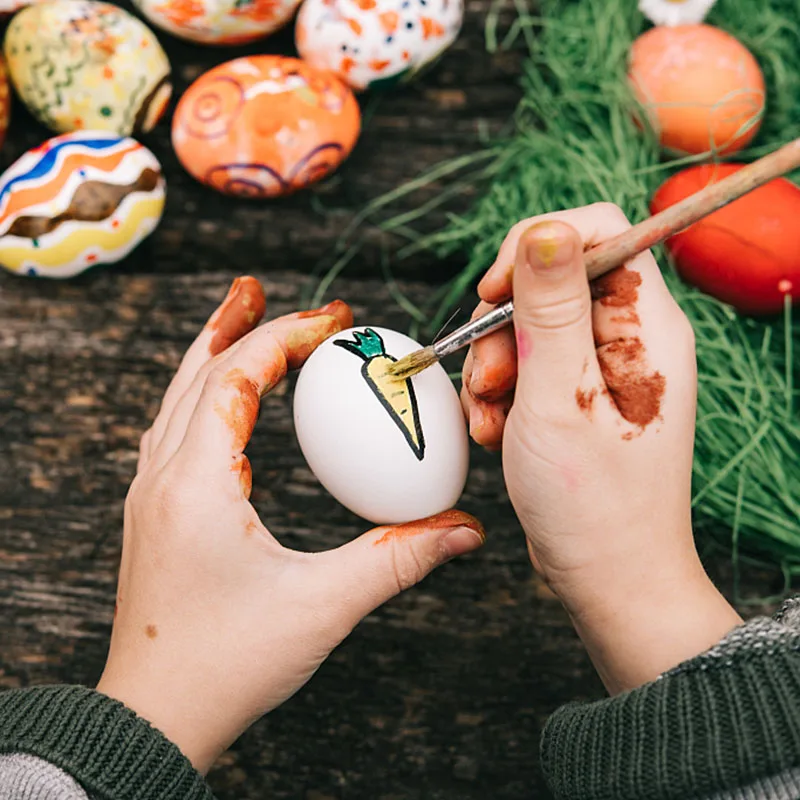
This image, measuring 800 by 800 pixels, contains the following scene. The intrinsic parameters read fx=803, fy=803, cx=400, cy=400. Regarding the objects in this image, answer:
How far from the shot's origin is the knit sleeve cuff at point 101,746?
636 mm

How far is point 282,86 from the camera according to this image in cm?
95

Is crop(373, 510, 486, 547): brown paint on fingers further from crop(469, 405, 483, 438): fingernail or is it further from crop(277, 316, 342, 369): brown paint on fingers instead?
crop(277, 316, 342, 369): brown paint on fingers

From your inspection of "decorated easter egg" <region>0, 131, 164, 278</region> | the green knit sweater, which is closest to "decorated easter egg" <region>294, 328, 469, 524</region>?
the green knit sweater

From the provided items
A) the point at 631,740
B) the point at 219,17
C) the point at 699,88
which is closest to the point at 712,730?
the point at 631,740

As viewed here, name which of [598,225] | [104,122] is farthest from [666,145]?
[104,122]

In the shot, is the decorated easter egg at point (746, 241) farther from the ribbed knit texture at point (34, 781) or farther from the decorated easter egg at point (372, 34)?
the ribbed knit texture at point (34, 781)

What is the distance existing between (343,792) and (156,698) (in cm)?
33

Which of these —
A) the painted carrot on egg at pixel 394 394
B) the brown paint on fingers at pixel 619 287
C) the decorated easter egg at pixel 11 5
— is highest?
the decorated easter egg at pixel 11 5

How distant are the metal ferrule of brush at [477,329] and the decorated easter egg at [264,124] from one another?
38 centimetres

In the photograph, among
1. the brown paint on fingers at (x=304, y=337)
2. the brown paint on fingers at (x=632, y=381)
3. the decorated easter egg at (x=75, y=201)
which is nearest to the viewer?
the brown paint on fingers at (x=632, y=381)

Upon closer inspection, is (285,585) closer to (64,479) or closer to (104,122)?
(64,479)

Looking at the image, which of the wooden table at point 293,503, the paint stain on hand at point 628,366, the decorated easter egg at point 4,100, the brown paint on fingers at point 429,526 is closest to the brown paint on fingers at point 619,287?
the paint stain on hand at point 628,366

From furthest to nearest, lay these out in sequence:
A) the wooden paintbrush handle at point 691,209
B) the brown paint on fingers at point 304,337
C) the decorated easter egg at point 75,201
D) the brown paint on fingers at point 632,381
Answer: the decorated easter egg at point 75,201 < the brown paint on fingers at point 304,337 < the brown paint on fingers at point 632,381 < the wooden paintbrush handle at point 691,209

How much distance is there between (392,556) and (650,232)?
35cm
